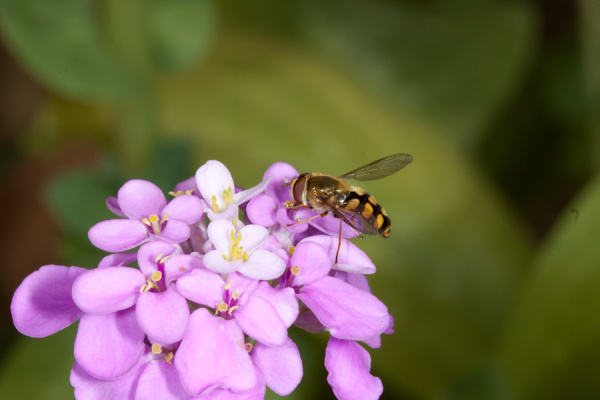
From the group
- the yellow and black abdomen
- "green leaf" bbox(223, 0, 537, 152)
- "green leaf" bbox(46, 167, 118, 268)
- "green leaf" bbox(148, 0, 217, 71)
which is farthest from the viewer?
"green leaf" bbox(223, 0, 537, 152)

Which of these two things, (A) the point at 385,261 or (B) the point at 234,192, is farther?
(A) the point at 385,261

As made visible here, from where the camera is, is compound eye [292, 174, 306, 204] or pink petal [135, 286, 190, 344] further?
compound eye [292, 174, 306, 204]

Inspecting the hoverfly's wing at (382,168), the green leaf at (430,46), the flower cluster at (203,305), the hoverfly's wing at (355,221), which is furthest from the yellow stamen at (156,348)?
the green leaf at (430,46)

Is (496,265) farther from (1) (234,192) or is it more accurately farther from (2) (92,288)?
(2) (92,288)

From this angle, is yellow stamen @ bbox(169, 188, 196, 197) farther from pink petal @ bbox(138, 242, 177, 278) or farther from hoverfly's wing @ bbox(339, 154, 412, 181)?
hoverfly's wing @ bbox(339, 154, 412, 181)

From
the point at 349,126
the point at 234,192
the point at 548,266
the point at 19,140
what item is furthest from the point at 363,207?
the point at 19,140

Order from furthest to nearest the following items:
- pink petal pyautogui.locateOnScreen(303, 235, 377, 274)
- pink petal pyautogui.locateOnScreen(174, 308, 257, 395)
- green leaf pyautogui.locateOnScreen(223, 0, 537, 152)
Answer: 1. green leaf pyautogui.locateOnScreen(223, 0, 537, 152)
2. pink petal pyautogui.locateOnScreen(303, 235, 377, 274)
3. pink petal pyautogui.locateOnScreen(174, 308, 257, 395)

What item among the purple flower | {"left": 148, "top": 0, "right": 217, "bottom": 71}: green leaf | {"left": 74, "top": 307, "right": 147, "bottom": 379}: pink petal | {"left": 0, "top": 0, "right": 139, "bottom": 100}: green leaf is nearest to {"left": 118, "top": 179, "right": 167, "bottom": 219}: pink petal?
the purple flower
